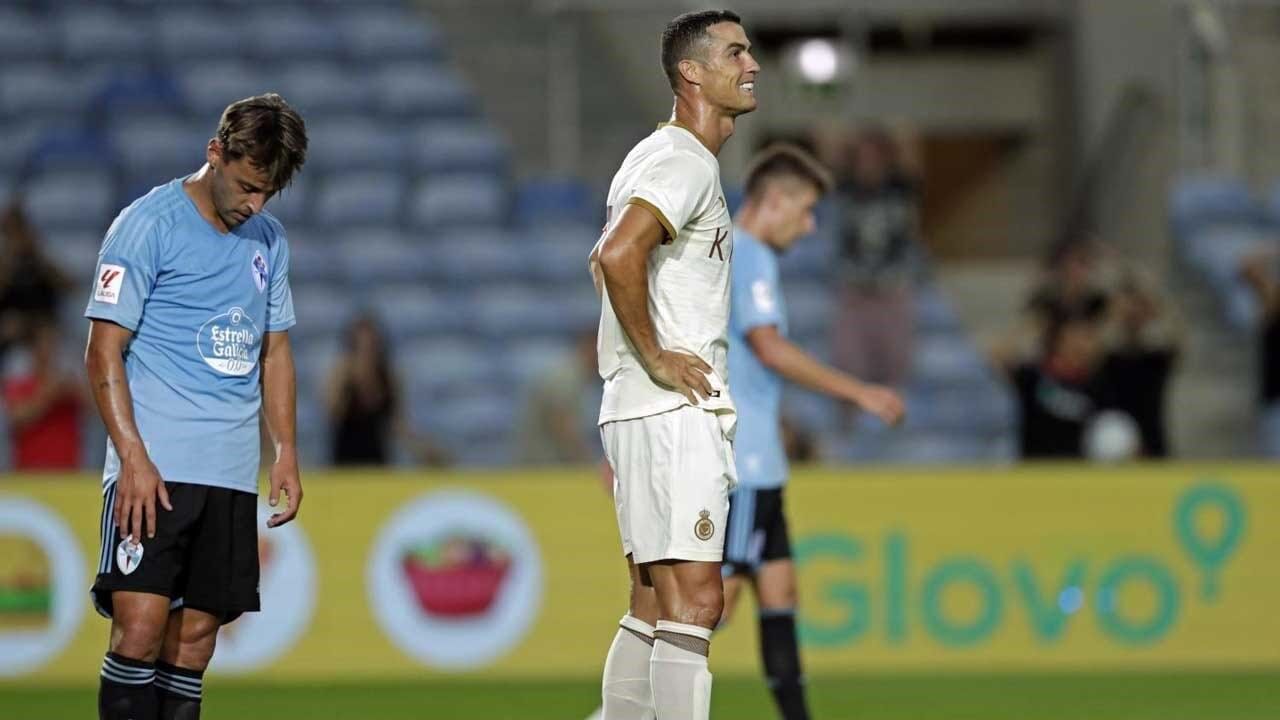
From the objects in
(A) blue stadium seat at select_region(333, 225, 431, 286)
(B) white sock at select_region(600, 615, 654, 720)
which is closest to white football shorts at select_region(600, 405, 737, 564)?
(B) white sock at select_region(600, 615, 654, 720)

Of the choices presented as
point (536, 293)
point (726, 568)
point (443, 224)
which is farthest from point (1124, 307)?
point (726, 568)

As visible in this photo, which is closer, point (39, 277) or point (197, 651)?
point (197, 651)

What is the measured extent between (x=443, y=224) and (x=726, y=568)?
8.01 metres

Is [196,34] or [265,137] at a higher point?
[196,34]

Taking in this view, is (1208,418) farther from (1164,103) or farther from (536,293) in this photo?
(536,293)

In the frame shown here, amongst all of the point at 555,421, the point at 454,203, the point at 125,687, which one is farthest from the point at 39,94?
the point at 125,687

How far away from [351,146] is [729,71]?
993 cm

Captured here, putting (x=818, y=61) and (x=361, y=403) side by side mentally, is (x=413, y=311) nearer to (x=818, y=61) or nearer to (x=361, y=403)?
(x=361, y=403)

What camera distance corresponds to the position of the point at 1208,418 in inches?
555

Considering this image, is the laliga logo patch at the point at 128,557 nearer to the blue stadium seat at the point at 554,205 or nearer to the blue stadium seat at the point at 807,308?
the blue stadium seat at the point at 807,308

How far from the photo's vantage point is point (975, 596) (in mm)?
10453

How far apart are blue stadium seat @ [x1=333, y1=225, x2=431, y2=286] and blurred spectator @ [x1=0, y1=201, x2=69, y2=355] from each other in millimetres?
2578

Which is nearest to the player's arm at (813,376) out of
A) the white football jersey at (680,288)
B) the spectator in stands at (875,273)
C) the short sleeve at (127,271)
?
the white football jersey at (680,288)

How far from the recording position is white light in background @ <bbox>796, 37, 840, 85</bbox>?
15188 millimetres
